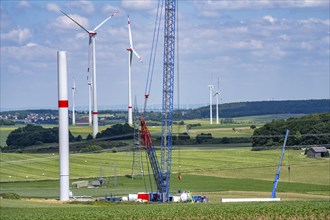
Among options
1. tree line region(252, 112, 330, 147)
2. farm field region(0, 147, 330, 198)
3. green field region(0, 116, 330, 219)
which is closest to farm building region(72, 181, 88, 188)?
green field region(0, 116, 330, 219)

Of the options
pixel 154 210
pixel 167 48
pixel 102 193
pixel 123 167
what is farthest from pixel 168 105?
pixel 154 210

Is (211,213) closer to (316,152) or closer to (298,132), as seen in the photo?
(316,152)

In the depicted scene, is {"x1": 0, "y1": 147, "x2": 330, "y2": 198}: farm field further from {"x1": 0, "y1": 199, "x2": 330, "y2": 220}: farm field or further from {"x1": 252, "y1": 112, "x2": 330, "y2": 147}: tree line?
{"x1": 0, "y1": 199, "x2": 330, "y2": 220}: farm field

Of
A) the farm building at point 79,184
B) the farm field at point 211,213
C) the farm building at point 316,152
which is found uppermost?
→ the farm field at point 211,213

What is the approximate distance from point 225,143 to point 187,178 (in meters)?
47.6

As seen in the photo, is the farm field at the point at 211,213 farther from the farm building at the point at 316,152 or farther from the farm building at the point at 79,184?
the farm building at the point at 316,152

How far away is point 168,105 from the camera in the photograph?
109 metres

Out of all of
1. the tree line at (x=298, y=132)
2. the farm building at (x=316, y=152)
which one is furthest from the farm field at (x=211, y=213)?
the tree line at (x=298, y=132)

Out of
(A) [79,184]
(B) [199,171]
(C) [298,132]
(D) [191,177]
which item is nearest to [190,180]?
(D) [191,177]

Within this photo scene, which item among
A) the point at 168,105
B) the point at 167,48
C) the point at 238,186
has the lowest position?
the point at 238,186

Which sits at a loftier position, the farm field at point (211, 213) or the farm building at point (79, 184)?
the farm field at point (211, 213)

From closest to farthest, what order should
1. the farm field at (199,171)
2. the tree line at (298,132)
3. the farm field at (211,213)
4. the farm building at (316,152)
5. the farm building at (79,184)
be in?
the farm field at (211,213) → the farm field at (199,171) → the farm building at (79,184) → the farm building at (316,152) → the tree line at (298,132)

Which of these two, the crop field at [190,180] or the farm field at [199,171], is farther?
the farm field at [199,171]

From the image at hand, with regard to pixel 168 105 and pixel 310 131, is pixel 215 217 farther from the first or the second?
pixel 310 131
